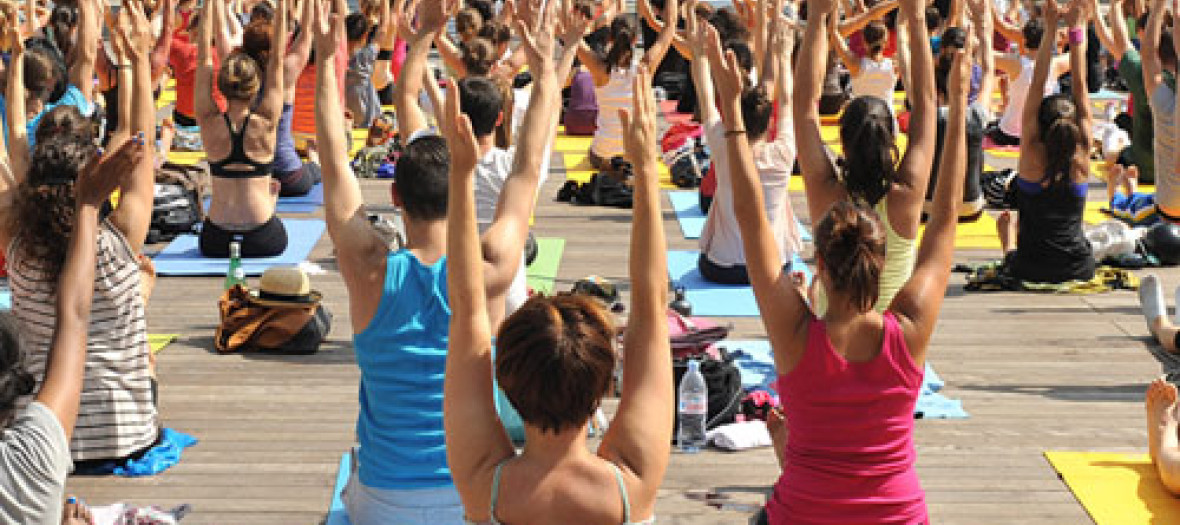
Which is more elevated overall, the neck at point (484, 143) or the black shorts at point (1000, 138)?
the neck at point (484, 143)

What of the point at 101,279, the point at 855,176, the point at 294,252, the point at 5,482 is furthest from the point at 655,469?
the point at 294,252

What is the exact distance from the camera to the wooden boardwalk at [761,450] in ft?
20.1

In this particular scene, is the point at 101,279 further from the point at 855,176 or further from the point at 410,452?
the point at 855,176

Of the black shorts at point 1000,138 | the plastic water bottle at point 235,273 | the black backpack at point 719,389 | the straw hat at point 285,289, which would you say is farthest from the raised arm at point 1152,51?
the plastic water bottle at point 235,273

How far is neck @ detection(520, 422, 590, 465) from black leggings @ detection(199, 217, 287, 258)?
7080 mm

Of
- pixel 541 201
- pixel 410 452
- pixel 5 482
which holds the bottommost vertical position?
pixel 541 201

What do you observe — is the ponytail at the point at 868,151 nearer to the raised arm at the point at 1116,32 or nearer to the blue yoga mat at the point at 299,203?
the raised arm at the point at 1116,32

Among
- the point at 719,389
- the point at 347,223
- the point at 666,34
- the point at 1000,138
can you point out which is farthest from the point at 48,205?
the point at 1000,138

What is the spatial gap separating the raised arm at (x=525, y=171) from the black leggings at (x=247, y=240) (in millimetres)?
5626

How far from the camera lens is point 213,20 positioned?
1052 cm

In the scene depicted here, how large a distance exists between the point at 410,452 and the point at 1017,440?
328 cm

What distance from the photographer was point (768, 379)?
7.58 metres

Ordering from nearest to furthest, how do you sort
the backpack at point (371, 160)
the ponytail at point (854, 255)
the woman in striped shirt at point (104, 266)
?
the ponytail at point (854, 255) < the woman in striped shirt at point (104, 266) < the backpack at point (371, 160)

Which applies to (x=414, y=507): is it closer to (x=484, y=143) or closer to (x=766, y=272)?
(x=766, y=272)
